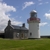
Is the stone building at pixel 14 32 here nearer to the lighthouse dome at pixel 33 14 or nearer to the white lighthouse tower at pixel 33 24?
the white lighthouse tower at pixel 33 24

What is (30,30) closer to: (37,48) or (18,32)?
(18,32)

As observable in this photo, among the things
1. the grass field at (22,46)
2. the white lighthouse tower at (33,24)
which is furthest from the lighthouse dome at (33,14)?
the grass field at (22,46)

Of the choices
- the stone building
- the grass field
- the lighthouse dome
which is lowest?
the grass field

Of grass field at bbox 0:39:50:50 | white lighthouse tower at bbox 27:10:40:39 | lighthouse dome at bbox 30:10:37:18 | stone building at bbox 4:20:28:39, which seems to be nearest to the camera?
grass field at bbox 0:39:50:50

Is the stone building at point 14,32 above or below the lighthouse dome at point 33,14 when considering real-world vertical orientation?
below

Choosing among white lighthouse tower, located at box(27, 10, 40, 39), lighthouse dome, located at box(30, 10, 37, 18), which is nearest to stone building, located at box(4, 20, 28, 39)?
white lighthouse tower, located at box(27, 10, 40, 39)

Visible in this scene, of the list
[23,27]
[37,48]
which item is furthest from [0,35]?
[37,48]

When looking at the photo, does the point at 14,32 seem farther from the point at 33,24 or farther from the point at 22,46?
the point at 22,46

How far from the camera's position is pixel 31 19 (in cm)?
4797

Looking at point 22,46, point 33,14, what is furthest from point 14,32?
point 22,46

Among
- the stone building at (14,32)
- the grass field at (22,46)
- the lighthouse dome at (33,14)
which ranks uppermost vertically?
the lighthouse dome at (33,14)

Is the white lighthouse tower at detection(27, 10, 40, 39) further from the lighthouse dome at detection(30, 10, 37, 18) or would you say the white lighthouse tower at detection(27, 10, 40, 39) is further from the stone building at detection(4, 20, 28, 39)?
the stone building at detection(4, 20, 28, 39)

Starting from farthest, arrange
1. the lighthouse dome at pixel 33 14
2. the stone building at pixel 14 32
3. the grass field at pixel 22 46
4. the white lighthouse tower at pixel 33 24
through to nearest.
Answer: the stone building at pixel 14 32, the lighthouse dome at pixel 33 14, the white lighthouse tower at pixel 33 24, the grass field at pixel 22 46

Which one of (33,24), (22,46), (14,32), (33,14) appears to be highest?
(33,14)
